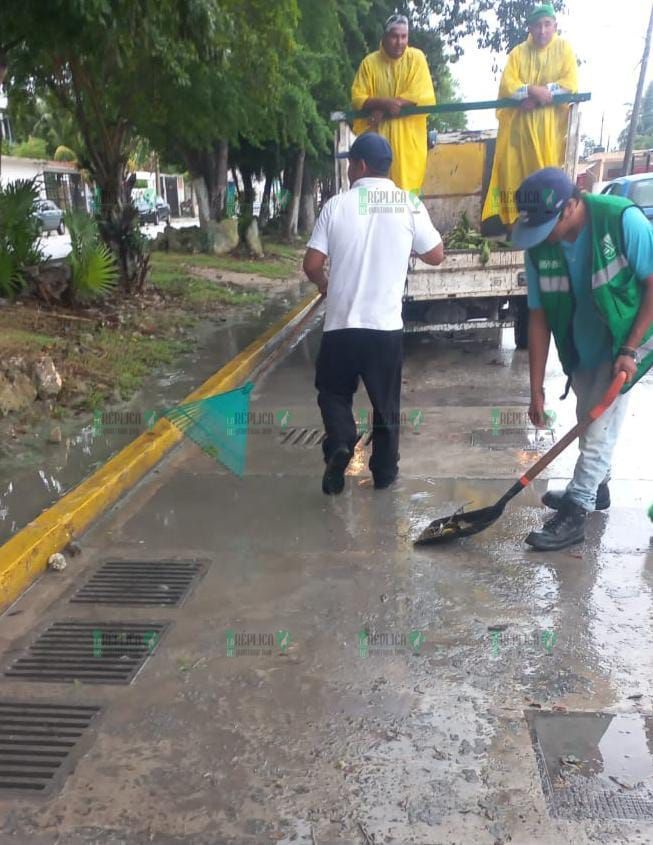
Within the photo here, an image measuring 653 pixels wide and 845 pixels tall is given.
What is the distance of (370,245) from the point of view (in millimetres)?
4172

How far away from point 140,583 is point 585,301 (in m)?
2.59

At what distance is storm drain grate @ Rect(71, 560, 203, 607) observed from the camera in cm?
347

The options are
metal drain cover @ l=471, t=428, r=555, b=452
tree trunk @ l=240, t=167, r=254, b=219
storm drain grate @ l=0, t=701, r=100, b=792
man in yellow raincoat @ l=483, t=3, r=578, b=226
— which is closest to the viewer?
storm drain grate @ l=0, t=701, r=100, b=792

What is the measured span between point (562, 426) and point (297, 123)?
10562 millimetres

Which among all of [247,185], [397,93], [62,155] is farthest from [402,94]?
[62,155]

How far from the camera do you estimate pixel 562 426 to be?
5.77 meters

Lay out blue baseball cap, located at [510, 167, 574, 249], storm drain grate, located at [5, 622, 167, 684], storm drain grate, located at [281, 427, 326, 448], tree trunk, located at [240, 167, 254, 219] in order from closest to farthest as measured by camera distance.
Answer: storm drain grate, located at [5, 622, 167, 684] → blue baseball cap, located at [510, 167, 574, 249] → storm drain grate, located at [281, 427, 326, 448] → tree trunk, located at [240, 167, 254, 219]

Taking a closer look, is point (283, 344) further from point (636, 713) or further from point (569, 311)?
point (636, 713)

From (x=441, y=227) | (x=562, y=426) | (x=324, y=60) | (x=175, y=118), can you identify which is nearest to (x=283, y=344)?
(x=441, y=227)

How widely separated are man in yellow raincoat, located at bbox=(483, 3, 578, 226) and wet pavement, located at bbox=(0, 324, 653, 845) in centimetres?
428

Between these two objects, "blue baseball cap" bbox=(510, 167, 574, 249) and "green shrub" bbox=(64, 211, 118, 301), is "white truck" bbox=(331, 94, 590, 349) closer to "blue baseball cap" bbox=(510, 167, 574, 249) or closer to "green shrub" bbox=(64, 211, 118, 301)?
"green shrub" bbox=(64, 211, 118, 301)

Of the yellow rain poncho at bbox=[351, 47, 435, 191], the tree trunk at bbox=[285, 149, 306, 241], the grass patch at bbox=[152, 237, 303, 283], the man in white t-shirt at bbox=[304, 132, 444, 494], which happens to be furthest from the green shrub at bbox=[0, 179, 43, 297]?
the tree trunk at bbox=[285, 149, 306, 241]

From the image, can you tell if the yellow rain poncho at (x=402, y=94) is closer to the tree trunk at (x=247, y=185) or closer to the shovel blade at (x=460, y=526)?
the shovel blade at (x=460, y=526)

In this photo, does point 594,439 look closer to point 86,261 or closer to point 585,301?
point 585,301
